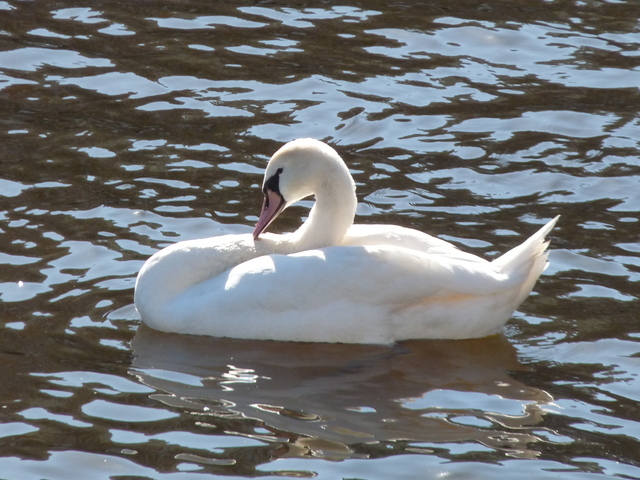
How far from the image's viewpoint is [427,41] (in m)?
11.9

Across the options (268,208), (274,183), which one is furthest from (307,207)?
(274,183)

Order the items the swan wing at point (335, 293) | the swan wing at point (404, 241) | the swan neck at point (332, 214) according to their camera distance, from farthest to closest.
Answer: the swan neck at point (332, 214) < the swan wing at point (404, 241) < the swan wing at point (335, 293)

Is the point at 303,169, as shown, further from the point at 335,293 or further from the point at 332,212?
the point at 335,293

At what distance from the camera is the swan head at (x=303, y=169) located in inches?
282

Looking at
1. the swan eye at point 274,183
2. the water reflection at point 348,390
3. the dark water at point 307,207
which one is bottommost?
the water reflection at point 348,390

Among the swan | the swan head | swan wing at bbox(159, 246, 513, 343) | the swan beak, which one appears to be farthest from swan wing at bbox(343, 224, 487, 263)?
the swan beak

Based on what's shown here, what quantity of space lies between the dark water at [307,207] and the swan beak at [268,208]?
814mm

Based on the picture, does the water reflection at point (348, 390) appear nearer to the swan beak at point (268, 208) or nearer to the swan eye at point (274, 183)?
the swan beak at point (268, 208)

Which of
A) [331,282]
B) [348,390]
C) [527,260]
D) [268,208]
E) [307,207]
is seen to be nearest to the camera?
[348,390]

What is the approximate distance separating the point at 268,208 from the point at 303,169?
40 centimetres

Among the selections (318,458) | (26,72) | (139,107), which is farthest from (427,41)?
(318,458)

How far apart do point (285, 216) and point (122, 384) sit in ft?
9.26

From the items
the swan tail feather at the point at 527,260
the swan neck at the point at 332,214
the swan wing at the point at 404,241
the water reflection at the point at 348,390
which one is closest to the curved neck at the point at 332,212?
the swan neck at the point at 332,214

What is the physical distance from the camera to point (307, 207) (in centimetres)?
900
